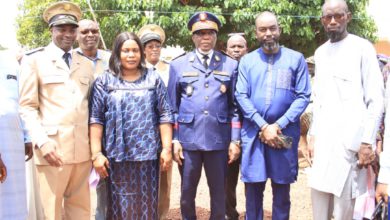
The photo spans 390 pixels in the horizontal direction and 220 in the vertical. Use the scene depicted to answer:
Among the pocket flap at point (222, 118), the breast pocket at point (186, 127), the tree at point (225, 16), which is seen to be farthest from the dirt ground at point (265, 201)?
the tree at point (225, 16)

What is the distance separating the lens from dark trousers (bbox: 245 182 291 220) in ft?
13.5

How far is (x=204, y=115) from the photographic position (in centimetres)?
417

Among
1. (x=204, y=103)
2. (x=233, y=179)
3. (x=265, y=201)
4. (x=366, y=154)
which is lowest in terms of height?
(x=265, y=201)

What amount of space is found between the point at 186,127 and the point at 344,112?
1388mm

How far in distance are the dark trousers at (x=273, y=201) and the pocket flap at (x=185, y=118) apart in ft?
2.59

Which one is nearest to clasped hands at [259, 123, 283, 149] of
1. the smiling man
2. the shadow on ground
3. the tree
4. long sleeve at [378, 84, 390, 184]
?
long sleeve at [378, 84, 390, 184]

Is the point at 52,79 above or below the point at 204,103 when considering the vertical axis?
above

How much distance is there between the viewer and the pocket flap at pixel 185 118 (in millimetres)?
4191

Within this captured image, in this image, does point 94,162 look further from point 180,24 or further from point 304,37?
point 304,37

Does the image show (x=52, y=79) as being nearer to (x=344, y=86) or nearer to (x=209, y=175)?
(x=209, y=175)

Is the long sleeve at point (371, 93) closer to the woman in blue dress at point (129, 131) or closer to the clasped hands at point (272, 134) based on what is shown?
the clasped hands at point (272, 134)

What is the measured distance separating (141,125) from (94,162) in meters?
0.49

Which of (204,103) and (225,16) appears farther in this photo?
(225,16)

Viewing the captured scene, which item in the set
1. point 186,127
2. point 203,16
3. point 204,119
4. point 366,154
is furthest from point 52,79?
point 366,154
